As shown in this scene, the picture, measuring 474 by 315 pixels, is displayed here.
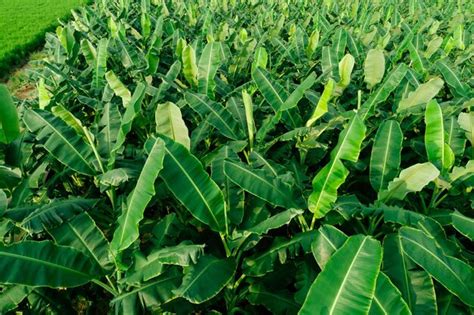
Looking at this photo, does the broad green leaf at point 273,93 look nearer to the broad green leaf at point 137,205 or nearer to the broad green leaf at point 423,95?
the broad green leaf at point 423,95

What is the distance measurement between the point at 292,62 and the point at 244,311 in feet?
10.9

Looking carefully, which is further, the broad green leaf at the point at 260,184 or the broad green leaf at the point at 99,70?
the broad green leaf at the point at 99,70

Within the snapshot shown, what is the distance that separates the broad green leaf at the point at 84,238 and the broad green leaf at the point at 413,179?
1.76 meters

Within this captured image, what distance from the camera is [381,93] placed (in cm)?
320

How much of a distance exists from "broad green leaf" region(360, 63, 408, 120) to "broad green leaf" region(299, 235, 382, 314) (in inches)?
60.7

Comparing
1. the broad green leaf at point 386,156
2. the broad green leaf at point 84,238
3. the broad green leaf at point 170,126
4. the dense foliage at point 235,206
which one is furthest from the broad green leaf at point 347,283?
the broad green leaf at point 170,126

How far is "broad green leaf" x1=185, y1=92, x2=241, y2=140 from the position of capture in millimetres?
3158

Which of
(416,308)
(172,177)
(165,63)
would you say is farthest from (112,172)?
(165,63)

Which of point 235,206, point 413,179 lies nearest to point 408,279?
point 413,179

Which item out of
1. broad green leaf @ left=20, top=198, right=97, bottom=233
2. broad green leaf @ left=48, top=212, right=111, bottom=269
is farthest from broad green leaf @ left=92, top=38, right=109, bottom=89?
broad green leaf @ left=48, top=212, right=111, bottom=269

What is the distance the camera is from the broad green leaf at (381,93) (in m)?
3.07

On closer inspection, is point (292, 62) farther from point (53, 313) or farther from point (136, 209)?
point (53, 313)

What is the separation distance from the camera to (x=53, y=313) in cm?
249

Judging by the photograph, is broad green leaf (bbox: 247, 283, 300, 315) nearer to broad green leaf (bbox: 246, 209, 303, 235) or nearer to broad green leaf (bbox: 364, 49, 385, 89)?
broad green leaf (bbox: 246, 209, 303, 235)
